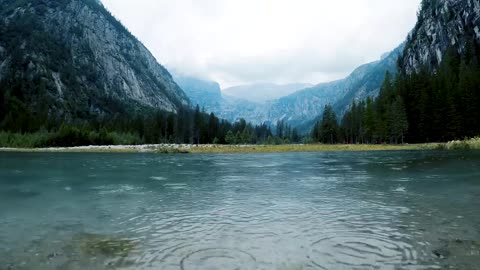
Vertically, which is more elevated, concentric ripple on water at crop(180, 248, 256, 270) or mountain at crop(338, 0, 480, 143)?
mountain at crop(338, 0, 480, 143)

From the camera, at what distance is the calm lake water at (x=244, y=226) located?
1102 cm

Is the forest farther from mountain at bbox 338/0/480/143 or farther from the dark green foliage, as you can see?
the dark green foliage

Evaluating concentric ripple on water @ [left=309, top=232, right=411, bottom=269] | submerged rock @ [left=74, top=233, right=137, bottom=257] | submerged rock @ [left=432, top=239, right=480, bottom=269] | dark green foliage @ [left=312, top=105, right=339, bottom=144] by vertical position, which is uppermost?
dark green foliage @ [left=312, top=105, right=339, bottom=144]

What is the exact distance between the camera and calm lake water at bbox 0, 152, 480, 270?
11023 millimetres

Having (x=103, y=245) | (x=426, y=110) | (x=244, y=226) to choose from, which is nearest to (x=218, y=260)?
(x=103, y=245)

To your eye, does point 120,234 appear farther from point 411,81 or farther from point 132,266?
point 411,81

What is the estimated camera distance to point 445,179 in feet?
99.0

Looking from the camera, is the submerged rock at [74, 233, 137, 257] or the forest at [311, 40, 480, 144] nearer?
the submerged rock at [74, 233, 137, 257]

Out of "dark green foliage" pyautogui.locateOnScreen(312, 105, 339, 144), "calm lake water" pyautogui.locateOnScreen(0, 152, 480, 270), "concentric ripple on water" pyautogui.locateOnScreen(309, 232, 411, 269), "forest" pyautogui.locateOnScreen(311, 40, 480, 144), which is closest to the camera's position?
"concentric ripple on water" pyautogui.locateOnScreen(309, 232, 411, 269)

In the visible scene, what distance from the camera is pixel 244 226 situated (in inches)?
613

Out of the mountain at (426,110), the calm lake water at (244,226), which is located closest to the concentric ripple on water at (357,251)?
the calm lake water at (244,226)

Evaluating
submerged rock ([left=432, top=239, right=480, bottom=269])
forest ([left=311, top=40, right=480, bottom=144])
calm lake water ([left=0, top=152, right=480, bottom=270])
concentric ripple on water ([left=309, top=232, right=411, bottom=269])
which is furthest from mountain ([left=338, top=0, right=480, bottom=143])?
concentric ripple on water ([left=309, top=232, right=411, bottom=269])

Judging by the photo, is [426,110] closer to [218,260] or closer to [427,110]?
[427,110]

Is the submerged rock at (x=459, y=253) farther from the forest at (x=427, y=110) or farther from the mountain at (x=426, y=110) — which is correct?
the forest at (x=427, y=110)
